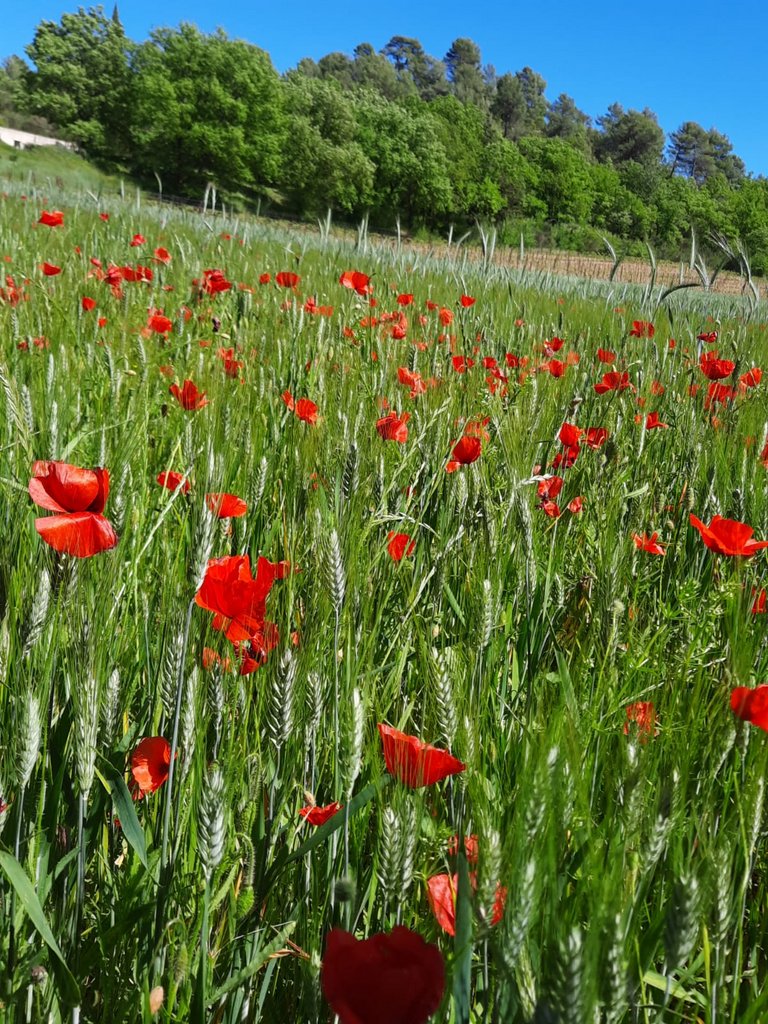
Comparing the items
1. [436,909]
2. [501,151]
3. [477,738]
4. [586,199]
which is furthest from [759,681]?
[586,199]

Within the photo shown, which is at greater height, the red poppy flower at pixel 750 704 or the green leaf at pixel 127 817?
the red poppy flower at pixel 750 704

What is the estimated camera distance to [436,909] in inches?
20.7

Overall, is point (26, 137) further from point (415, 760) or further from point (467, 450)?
point (415, 760)

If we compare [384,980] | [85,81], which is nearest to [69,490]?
[384,980]

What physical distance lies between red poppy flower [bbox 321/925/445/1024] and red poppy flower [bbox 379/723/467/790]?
0.20 metres

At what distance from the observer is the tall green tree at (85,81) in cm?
4572

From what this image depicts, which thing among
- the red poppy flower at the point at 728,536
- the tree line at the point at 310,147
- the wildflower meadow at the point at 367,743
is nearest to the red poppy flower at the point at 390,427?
the wildflower meadow at the point at 367,743

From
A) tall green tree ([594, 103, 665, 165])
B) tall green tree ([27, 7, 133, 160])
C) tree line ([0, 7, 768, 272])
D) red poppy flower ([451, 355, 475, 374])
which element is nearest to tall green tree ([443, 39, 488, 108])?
tall green tree ([594, 103, 665, 165])

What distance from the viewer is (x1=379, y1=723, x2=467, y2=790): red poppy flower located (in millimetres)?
565

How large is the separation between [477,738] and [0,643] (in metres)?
0.43

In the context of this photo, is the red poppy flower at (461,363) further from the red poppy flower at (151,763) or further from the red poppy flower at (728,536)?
the red poppy flower at (151,763)

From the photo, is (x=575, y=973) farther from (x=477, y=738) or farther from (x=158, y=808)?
(x=158, y=808)

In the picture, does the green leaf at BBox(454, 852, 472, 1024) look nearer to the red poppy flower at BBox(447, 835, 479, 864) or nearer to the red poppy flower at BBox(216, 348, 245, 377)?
the red poppy flower at BBox(447, 835, 479, 864)

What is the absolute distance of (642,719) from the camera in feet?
2.48
